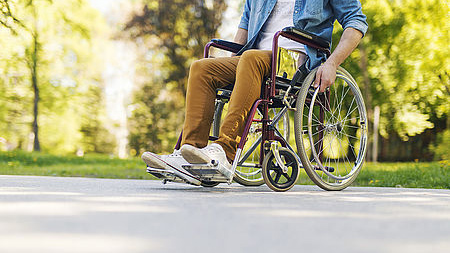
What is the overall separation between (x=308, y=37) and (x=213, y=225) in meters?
1.57

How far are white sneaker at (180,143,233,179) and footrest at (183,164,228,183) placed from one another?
0.06 feet

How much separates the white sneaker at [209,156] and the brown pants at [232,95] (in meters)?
0.07

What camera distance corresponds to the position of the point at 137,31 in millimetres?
13586

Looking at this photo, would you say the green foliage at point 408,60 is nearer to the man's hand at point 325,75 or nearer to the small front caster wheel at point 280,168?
the man's hand at point 325,75

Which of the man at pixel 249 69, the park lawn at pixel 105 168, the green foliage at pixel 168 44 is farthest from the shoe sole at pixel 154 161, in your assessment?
the green foliage at pixel 168 44

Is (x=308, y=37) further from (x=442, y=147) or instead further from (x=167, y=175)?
(x=442, y=147)

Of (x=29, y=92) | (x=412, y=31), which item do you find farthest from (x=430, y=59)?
(x=29, y=92)

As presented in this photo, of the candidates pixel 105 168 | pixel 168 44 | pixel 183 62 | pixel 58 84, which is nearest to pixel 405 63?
pixel 183 62

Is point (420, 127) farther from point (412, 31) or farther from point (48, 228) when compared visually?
point (48, 228)

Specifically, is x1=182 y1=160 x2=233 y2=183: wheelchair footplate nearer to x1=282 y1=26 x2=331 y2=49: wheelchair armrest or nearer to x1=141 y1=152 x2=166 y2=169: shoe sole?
x1=141 y1=152 x2=166 y2=169: shoe sole

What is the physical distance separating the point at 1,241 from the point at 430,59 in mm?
10009

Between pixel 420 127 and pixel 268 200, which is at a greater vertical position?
pixel 420 127

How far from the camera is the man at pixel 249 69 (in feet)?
7.80

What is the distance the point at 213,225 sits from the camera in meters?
1.31
